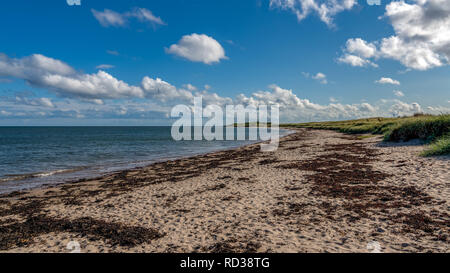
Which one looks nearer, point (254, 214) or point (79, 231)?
point (79, 231)

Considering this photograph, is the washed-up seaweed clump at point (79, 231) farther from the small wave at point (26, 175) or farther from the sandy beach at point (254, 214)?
the small wave at point (26, 175)

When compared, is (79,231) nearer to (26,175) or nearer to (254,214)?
Result: (254,214)

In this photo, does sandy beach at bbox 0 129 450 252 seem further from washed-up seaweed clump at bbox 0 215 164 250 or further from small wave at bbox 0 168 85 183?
small wave at bbox 0 168 85 183


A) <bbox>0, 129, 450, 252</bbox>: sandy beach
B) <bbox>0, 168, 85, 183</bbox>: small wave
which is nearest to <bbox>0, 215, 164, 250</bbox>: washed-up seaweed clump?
<bbox>0, 129, 450, 252</bbox>: sandy beach

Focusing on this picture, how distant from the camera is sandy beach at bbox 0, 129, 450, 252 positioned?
22.6 ft

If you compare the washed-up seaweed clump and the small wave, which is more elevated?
the washed-up seaweed clump

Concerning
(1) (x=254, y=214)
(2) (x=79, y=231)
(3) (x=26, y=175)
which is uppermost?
(1) (x=254, y=214)

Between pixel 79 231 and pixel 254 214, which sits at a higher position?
pixel 254 214

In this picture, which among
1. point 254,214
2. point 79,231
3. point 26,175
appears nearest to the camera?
point 79,231

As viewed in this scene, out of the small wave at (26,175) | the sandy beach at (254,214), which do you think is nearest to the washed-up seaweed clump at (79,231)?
the sandy beach at (254,214)

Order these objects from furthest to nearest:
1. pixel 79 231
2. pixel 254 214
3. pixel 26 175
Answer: pixel 26 175 → pixel 254 214 → pixel 79 231

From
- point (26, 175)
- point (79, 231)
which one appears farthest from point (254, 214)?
point (26, 175)

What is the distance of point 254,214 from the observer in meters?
9.30
